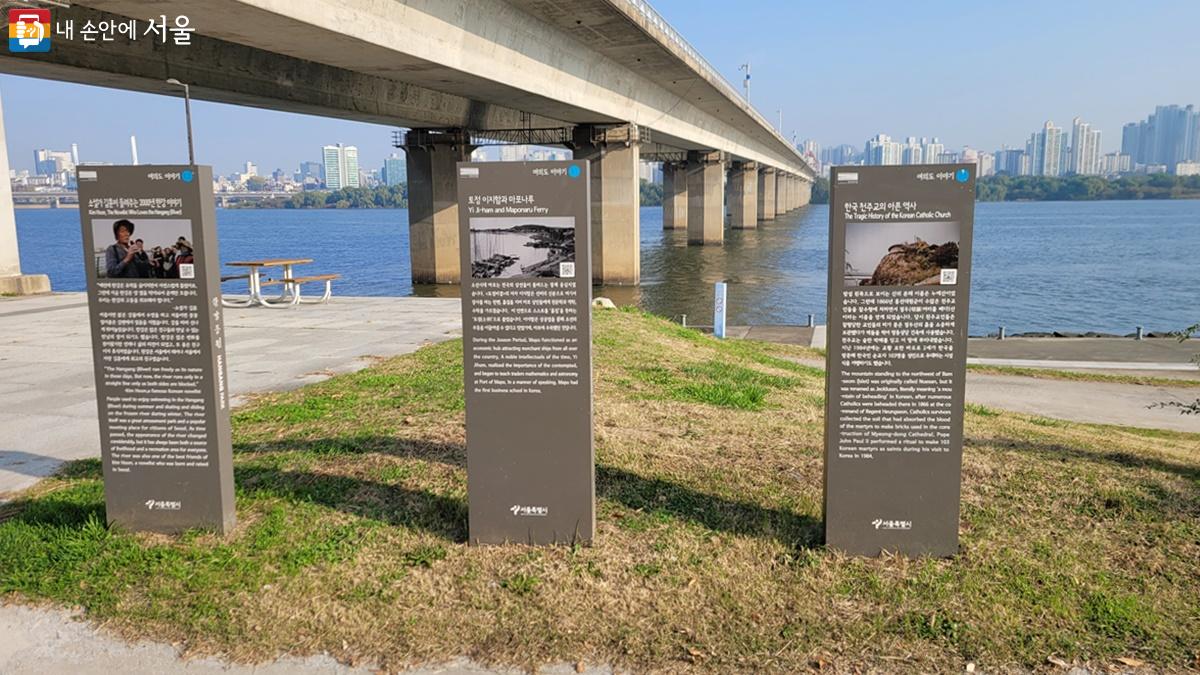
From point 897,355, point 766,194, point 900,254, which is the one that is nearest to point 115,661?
point 897,355

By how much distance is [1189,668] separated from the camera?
4.12 m

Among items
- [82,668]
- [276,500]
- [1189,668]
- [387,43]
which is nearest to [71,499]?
[276,500]

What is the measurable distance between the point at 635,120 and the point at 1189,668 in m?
35.6

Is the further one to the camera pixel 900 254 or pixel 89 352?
pixel 89 352

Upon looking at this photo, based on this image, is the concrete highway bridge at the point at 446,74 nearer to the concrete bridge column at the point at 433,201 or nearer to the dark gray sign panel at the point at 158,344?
the concrete bridge column at the point at 433,201

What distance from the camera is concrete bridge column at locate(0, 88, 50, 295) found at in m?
19.1

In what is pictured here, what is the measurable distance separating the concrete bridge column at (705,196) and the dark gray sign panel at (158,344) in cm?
6667

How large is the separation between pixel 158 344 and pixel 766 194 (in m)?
118

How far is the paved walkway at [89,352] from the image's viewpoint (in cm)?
777

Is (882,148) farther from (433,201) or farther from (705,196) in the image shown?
(433,201)

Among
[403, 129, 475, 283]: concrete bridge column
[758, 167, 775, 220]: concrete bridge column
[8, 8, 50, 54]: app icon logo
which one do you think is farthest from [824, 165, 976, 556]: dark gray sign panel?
[758, 167, 775, 220]: concrete bridge column

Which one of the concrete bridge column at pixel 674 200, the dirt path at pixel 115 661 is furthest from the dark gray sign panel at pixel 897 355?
the concrete bridge column at pixel 674 200

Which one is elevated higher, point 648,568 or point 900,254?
point 900,254

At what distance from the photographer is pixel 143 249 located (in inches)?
209
